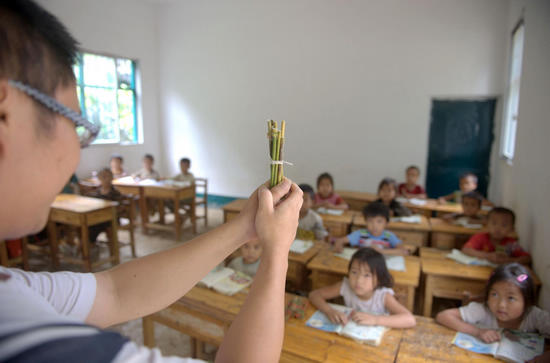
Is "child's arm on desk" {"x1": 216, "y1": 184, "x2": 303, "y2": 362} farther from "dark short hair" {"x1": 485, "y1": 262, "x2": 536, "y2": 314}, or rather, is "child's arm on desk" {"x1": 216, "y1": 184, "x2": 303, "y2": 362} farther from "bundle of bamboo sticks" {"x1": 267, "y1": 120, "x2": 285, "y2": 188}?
"dark short hair" {"x1": 485, "y1": 262, "x2": 536, "y2": 314}

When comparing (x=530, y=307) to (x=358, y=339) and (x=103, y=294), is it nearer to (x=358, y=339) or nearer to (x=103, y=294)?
(x=358, y=339)

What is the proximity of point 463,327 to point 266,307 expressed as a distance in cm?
172

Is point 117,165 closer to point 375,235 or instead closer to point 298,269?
point 298,269

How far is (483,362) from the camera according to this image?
63.4 inches

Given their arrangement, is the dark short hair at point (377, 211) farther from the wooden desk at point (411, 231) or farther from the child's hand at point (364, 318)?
the child's hand at point (364, 318)

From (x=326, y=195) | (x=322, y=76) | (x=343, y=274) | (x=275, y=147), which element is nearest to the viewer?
(x=275, y=147)

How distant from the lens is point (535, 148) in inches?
117

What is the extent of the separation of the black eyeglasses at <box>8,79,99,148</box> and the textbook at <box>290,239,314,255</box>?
105 inches

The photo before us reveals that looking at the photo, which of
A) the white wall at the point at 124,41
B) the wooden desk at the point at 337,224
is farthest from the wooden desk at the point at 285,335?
the white wall at the point at 124,41

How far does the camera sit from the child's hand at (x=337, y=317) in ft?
6.22

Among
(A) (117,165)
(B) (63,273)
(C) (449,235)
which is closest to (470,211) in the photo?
(C) (449,235)

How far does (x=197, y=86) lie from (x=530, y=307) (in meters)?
7.14

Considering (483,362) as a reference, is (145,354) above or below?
above

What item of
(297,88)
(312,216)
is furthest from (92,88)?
(312,216)
